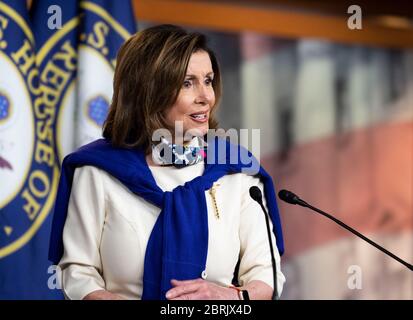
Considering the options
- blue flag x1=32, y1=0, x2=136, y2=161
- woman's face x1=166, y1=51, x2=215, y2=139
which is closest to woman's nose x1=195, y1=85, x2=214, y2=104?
woman's face x1=166, y1=51, x2=215, y2=139

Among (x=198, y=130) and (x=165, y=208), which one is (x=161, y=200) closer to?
(x=165, y=208)

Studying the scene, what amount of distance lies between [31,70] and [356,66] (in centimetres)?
246

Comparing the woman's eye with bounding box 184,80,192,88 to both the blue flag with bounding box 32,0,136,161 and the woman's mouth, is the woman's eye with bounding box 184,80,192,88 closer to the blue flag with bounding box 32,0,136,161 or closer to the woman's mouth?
the woman's mouth

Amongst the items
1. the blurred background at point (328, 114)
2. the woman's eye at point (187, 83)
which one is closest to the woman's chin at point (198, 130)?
the woman's eye at point (187, 83)

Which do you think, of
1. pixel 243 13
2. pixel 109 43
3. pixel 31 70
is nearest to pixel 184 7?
pixel 243 13

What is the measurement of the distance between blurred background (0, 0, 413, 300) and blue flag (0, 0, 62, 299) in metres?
1.13

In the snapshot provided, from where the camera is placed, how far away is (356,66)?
16.0 feet

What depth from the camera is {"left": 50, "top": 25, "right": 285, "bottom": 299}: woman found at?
6.45ft

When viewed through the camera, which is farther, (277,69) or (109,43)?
(277,69)

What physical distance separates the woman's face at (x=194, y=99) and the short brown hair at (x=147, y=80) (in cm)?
2

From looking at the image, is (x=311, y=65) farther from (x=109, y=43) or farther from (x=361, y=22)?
(x=109, y=43)

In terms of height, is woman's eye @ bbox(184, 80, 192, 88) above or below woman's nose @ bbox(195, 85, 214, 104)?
above

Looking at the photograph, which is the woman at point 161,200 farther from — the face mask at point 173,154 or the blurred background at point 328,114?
the blurred background at point 328,114

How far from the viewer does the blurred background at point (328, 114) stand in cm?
445
